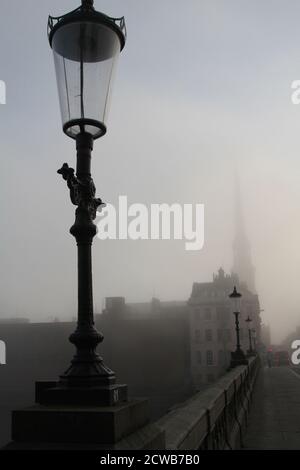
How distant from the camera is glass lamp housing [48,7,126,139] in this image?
3973mm

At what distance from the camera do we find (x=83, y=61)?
4.02 metres

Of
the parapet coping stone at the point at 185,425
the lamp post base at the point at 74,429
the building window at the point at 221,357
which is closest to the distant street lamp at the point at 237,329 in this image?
the parapet coping stone at the point at 185,425

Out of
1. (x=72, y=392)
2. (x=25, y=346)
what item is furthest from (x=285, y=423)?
(x=25, y=346)

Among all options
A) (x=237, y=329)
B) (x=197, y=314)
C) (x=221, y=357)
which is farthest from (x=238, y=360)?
(x=197, y=314)

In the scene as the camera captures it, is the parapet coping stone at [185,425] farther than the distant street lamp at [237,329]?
No

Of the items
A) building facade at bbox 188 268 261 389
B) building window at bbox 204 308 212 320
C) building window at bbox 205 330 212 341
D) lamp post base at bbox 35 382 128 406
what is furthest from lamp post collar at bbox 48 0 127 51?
building window at bbox 204 308 212 320

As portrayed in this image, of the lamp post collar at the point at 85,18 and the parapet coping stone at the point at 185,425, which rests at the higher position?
the lamp post collar at the point at 85,18

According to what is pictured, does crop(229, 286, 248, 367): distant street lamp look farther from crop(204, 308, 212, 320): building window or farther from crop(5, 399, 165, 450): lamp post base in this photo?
crop(204, 308, 212, 320): building window

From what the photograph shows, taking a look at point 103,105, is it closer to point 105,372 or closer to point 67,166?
point 67,166

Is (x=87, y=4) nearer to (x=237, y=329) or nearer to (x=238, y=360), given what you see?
(x=237, y=329)

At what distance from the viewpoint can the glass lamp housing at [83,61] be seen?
13.0 ft

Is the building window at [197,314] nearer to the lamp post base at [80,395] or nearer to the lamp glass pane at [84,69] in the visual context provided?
the lamp glass pane at [84,69]

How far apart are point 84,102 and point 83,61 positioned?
0.32m

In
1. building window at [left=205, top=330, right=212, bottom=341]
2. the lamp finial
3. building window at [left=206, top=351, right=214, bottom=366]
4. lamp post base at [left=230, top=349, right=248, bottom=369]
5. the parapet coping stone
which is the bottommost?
building window at [left=206, top=351, right=214, bottom=366]
